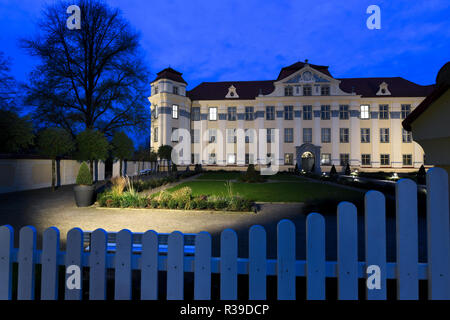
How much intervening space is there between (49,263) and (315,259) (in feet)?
7.77

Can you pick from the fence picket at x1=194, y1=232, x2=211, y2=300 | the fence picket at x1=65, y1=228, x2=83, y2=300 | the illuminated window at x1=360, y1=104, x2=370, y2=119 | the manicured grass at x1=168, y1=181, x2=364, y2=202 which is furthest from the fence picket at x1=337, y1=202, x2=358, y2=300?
the illuminated window at x1=360, y1=104, x2=370, y2=119

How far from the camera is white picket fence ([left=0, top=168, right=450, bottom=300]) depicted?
182 cm

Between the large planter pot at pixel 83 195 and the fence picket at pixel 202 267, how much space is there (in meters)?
9.66

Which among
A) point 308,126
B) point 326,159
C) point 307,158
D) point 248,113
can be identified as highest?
point 248,113

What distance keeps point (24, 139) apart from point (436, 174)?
18673 mm

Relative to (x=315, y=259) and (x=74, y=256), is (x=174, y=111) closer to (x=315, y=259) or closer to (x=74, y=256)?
(x=74, y=256)

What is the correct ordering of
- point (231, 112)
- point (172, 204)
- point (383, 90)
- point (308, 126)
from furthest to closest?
point (231, 112)
point (383, 90)
point (308, 126)
point (172, 204)

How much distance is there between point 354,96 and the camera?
3566 cm

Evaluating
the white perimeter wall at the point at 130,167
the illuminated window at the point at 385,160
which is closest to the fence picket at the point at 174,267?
the white perimeter wall at the point at 130,167

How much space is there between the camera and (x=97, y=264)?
204 centimetres

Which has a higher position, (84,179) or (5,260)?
(84,179)

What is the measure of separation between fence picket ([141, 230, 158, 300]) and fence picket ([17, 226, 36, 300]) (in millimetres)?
1039

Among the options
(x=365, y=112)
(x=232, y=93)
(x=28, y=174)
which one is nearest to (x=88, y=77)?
(x=28, y=174)
